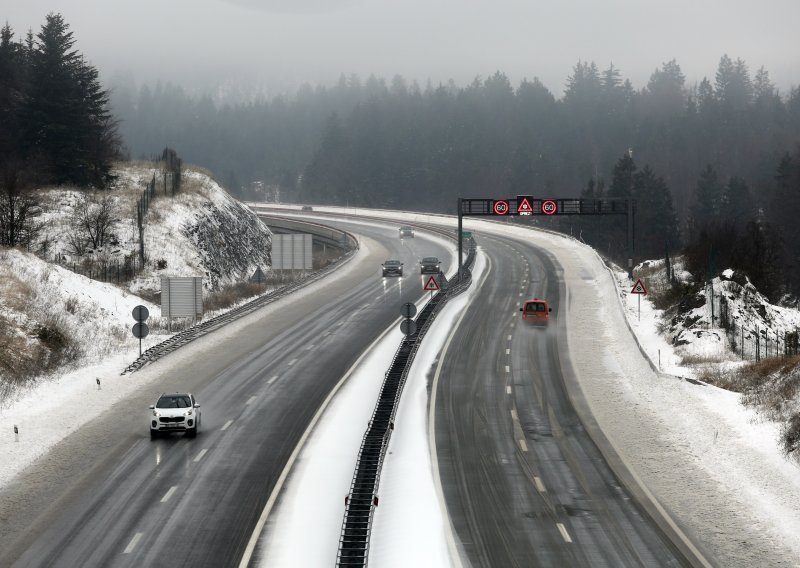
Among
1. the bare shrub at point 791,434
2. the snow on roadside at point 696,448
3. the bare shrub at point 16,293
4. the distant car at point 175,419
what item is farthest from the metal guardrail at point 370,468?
the bare shrub at point 16,293

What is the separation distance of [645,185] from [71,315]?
11498cm

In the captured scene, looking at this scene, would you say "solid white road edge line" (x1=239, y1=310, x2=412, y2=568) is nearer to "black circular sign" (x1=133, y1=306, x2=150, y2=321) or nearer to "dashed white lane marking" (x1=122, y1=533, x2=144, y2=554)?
"dashed white lane marking" (x1=122, y1=533, x2=144, y2=554)

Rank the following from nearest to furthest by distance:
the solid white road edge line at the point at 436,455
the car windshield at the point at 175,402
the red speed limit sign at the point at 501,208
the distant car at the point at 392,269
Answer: the solid white road edge line at the point at 436,455
the car windshield at the point at 175,402
the red speed limit sign at the point at 501,208
the distant car at the point at 392,269

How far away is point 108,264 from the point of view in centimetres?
6719

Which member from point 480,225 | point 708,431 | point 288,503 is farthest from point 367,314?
point 480,225

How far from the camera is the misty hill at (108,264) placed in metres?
41.3

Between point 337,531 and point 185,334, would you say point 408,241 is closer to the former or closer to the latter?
point 185,334

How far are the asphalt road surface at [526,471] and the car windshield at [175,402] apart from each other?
324 inches

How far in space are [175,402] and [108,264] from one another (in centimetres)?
3986

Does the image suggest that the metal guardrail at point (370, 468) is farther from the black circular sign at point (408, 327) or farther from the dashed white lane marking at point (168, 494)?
the dashed white lane marking at point (168, 494)

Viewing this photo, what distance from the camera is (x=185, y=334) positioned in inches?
1810

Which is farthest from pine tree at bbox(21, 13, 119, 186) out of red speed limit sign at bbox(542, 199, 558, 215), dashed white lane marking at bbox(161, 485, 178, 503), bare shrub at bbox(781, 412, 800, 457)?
bare shrub at bbox(781, 412, 800, 457)

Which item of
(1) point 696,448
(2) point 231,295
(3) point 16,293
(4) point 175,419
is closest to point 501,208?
(2) point 231,295

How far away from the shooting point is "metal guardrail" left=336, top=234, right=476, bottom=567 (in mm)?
19719
